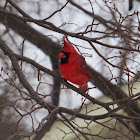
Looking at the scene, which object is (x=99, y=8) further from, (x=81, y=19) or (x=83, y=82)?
(x=83, y=82)

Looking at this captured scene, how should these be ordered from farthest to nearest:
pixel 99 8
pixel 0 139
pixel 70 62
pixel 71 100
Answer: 1. pixel 99 8
2. pixel 71 100
3. pixel 0 139
4. pixel 70 62

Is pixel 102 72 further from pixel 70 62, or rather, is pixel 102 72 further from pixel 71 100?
pixel 70 62

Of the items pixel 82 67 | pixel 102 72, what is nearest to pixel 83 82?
pixel 82 67

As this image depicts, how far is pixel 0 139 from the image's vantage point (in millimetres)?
1445

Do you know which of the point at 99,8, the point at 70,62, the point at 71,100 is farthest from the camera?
the point at 99,8

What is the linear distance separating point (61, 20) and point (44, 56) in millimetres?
288

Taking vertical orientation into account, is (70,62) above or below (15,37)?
below

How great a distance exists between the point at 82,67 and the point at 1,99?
0.66 meters

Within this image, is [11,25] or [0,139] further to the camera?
[11,25]

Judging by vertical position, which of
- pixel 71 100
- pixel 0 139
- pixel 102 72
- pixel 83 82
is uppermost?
pixel 102 72

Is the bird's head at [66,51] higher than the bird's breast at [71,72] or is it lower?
higher

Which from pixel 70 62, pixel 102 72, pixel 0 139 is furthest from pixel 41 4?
pixel 0 139

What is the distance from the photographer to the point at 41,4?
5.58 ft

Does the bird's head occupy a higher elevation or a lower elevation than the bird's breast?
higher
